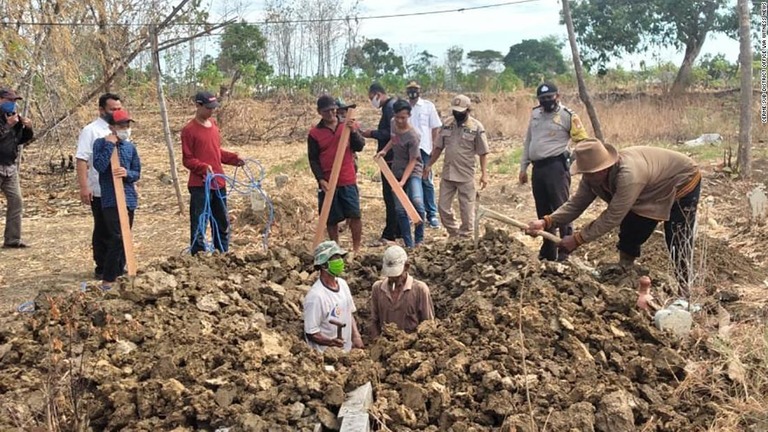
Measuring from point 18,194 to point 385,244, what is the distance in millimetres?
3990

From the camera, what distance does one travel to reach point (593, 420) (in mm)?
3605

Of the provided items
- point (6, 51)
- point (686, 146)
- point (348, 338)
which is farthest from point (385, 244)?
point (686, 146)

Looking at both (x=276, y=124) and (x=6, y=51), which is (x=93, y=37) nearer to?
(x=6, y=51)

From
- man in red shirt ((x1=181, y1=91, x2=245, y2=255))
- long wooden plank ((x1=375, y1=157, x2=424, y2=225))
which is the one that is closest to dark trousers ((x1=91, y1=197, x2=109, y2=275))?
man in red shirt ((x1=181, y1=91, x2=245, y2=255))

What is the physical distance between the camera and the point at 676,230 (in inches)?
223

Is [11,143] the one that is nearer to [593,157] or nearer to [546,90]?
[546,90]

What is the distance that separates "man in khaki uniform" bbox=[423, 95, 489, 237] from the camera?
7.49 metres

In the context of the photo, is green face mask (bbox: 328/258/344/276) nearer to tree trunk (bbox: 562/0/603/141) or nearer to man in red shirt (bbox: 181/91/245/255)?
man in red shirt (bbox: 181/91/245/255)

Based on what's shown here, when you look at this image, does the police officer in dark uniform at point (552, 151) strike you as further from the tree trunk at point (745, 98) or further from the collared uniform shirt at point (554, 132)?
the tree trunk at point (745, 98)

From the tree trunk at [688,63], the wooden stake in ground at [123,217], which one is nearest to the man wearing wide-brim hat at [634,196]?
the wooden stake in ground at [123,217]

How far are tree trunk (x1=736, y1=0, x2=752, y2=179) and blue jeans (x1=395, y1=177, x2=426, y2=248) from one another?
18.2ft

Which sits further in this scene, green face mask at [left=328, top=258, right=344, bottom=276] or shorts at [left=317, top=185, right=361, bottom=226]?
shorts at [left=317, top=185, right=361, bottom=226]

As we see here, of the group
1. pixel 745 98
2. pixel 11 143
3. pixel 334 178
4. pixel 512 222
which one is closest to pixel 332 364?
pixel 512 222

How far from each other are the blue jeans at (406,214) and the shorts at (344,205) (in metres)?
0.51
